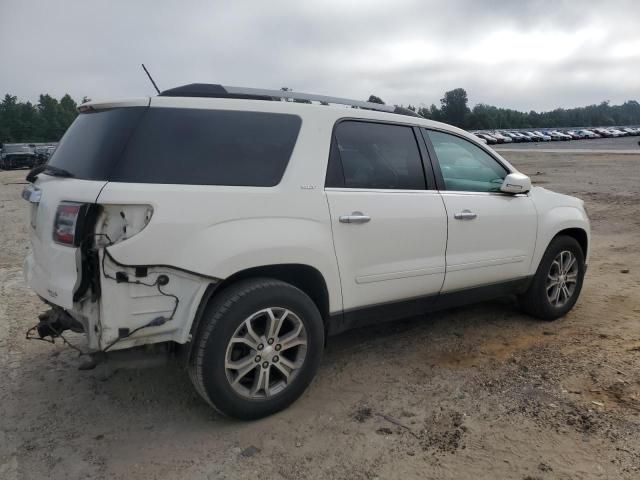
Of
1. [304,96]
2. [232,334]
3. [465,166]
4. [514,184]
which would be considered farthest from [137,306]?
[514,184]

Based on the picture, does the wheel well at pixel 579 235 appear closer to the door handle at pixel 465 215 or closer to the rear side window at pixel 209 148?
the door handle at pixel 465 215

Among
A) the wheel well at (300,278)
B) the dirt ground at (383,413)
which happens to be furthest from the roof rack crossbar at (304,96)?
the dirt ground at (383,413)

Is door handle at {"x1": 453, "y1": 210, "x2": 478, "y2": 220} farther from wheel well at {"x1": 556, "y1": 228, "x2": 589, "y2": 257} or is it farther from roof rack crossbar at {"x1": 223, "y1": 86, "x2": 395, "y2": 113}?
wheel well at {"x1": 556, "y1": 228, "x2": 589, "y2": 257}

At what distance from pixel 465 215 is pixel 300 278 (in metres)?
1.42

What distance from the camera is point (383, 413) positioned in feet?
10.4

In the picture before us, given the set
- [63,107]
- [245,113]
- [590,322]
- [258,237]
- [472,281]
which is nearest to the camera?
[258,237]

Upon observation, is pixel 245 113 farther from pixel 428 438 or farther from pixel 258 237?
pixel 428 438

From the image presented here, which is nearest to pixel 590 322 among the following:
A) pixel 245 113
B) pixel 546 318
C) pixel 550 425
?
pixel 546 318

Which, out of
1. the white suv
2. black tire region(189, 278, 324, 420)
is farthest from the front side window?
black tire region(189, 278, 324, 420)

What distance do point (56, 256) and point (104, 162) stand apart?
0.56 m

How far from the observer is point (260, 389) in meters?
3.06

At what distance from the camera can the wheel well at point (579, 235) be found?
4.84 m

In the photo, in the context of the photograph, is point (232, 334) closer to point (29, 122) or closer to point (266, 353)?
point (266, 353)

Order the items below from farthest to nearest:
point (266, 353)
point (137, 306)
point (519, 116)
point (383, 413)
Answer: point (519, 116), point (383, 413), point (266, 353), point (137, 306)
